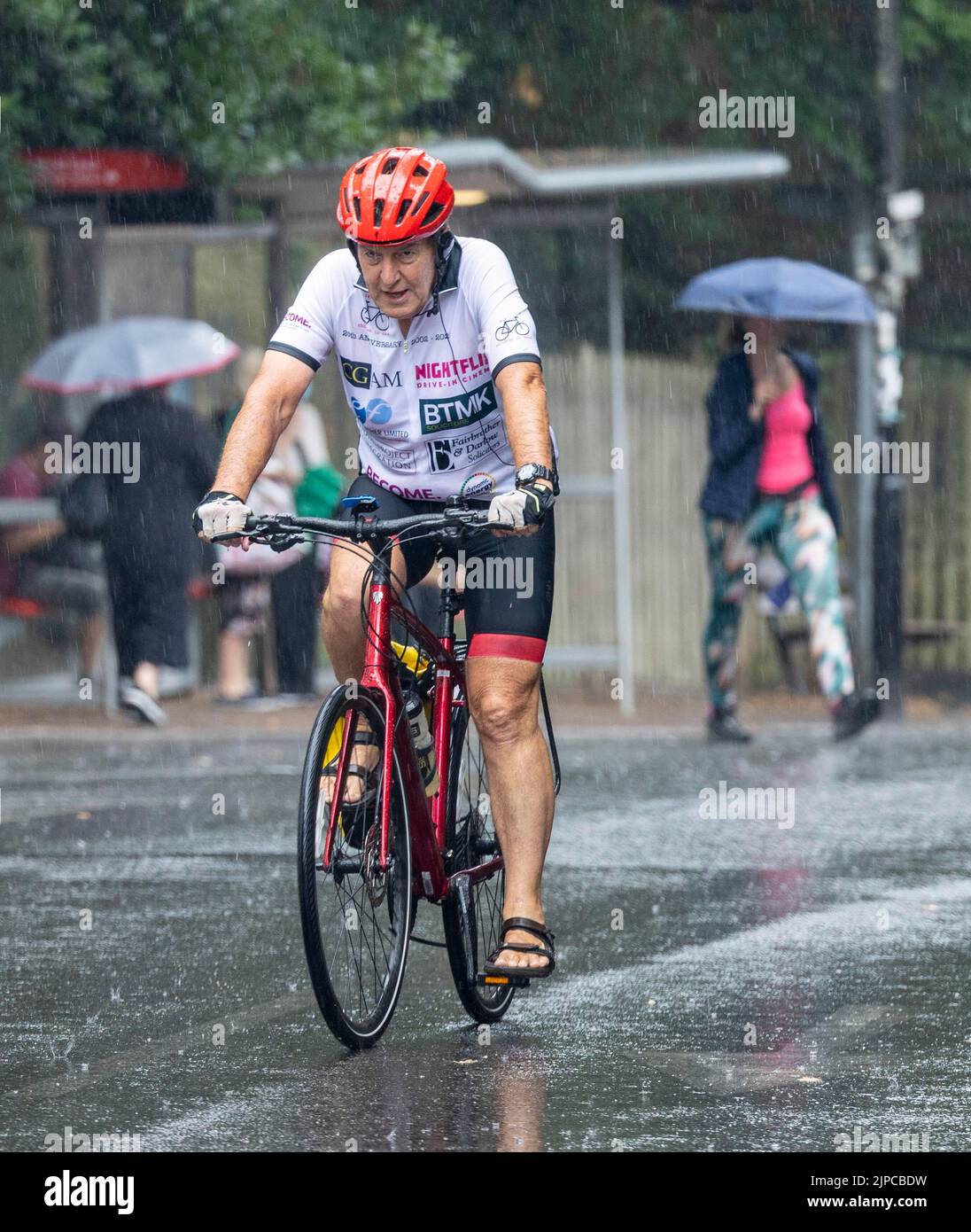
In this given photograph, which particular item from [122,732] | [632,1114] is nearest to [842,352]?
[122,732]

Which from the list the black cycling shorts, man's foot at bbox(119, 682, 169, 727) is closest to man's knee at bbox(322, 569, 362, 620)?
the black cycling shorts

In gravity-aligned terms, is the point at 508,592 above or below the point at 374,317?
below

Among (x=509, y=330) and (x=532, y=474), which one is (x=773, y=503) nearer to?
(x=509, y=330)

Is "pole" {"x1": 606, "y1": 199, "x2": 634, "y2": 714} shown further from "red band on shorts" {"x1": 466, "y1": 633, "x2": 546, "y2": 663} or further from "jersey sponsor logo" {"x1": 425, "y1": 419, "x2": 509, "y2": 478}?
"red band on shorts" {"x1": 466, "y1": 633, "x2": 546, "y2": 663}

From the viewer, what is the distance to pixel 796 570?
12.4m

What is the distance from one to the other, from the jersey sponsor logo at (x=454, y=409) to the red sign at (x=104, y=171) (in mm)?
9356

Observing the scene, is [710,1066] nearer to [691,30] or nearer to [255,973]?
[255,973]

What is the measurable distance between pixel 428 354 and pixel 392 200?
0.41 meters

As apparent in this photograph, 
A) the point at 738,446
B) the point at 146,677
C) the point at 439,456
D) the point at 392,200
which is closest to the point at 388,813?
the point at 439,456

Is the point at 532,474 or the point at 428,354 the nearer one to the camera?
the point at 532,474

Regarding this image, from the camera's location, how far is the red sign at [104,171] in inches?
581

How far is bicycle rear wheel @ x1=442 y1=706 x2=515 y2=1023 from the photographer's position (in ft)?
18.9

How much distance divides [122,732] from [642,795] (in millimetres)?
3986
